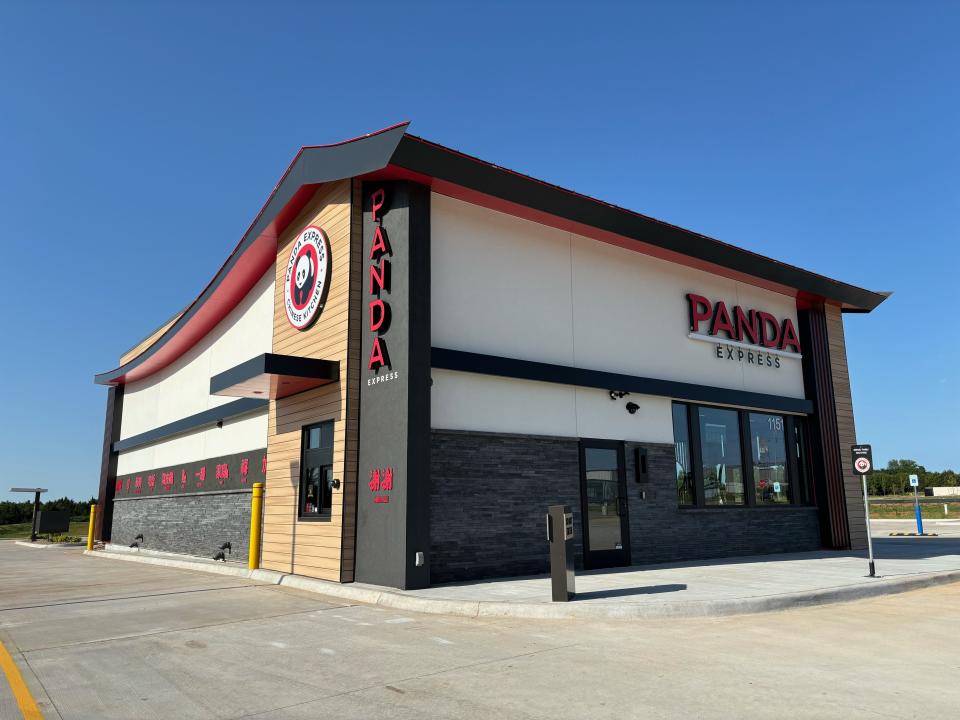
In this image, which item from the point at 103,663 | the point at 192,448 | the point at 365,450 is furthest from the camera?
the point at 192,448

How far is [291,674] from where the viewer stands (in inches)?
247

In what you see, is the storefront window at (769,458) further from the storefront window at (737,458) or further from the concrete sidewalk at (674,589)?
the concrete sidewalk at (674,589)

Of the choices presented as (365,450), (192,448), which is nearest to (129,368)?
A: (192,448)

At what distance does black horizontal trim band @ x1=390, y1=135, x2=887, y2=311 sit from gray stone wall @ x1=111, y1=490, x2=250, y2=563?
10.3 metres

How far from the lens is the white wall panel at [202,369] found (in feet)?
60.8

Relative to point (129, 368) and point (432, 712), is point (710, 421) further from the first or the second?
point (129, 368)

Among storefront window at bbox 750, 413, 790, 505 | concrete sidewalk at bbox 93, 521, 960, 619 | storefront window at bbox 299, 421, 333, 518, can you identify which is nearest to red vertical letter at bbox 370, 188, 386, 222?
storefront window at bbox 299, 421, 333, 518

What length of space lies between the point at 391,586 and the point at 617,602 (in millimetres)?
3843

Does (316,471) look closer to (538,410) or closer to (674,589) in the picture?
(538,410)

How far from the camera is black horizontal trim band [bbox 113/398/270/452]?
18188 mm

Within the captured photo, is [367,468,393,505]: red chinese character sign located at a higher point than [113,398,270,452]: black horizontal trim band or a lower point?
lower

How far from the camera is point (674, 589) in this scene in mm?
10422

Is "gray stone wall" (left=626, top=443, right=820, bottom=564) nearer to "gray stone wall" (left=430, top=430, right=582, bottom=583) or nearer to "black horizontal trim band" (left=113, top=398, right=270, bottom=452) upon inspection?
"gray stone wall" (left=430, top=430, right=582, bottom=583)

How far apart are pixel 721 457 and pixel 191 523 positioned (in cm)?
1586
